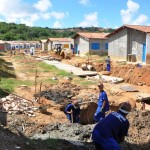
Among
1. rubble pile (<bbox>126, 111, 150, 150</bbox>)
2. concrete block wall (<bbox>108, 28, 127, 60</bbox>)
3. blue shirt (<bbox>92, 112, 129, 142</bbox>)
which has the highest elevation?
concrete block wall (<bbox>108, 28, 127, 60</bbox>)

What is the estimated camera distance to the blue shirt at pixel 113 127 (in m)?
5.64

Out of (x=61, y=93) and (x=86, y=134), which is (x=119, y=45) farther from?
(x=86, y=134)

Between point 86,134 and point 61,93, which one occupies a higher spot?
point 61,93

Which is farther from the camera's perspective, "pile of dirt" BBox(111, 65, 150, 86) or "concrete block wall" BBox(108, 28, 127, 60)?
"concrete block wall" BBox(108, 28, 127, 60)

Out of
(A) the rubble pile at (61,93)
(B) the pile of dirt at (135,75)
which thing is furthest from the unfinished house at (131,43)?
(A) the rubble pile at (61,93)

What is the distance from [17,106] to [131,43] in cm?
2562

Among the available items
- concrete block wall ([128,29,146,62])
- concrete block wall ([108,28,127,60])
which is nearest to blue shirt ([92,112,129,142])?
concrete block wall ([128,29,146,62])

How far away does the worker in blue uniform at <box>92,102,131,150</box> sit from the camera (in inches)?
222

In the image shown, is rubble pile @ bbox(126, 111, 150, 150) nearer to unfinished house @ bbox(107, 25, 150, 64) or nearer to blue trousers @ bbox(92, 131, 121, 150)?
blue trousers @ bbox(92, 131, 121, 150)

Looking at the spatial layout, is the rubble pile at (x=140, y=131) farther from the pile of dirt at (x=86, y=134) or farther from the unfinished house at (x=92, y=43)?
the unfinished house at (x=92, y=43)

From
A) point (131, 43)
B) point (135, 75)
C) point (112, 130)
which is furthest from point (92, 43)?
point (112, 130)

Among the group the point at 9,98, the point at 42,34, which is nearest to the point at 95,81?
the point at 9,98

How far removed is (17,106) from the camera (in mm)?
12414

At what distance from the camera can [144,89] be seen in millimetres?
21000
